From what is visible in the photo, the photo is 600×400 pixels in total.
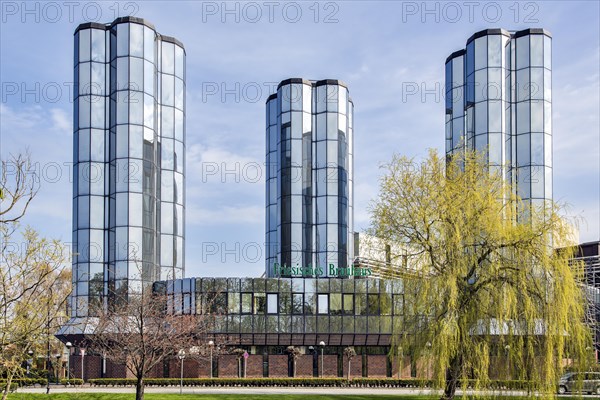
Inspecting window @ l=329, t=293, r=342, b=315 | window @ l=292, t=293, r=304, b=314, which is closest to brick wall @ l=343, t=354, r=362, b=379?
window @ l=329, t=293, r=342, b=315

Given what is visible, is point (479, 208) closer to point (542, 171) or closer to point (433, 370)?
point (433, 370)

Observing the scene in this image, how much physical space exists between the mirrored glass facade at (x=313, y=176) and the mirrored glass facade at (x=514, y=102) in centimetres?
1414

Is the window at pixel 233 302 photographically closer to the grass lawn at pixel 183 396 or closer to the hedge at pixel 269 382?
the hedge at pixel 269 382

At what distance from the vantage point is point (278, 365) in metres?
61.6

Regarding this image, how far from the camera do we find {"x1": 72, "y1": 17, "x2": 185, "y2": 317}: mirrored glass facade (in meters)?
64.3

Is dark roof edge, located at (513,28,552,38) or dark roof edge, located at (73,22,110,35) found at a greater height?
dark roof edge, located at (513,28,552,38)

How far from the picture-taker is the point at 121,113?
2586 inches

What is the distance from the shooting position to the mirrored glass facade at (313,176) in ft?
263

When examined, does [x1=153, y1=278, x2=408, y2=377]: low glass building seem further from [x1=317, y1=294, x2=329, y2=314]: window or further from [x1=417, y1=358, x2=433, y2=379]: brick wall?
[x1=417, y1=358, x2=433, y2=379]: brick wall

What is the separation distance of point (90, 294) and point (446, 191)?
133ft

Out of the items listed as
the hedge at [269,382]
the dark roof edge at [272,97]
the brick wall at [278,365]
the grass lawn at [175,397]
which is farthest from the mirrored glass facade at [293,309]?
the dark roof edge at [272,97]

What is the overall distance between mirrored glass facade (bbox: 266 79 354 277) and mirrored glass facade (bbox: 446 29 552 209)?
14.1m

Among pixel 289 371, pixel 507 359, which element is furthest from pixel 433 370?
pixel 289 371

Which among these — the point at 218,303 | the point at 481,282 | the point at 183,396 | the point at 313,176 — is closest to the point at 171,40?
the point at 313,176
